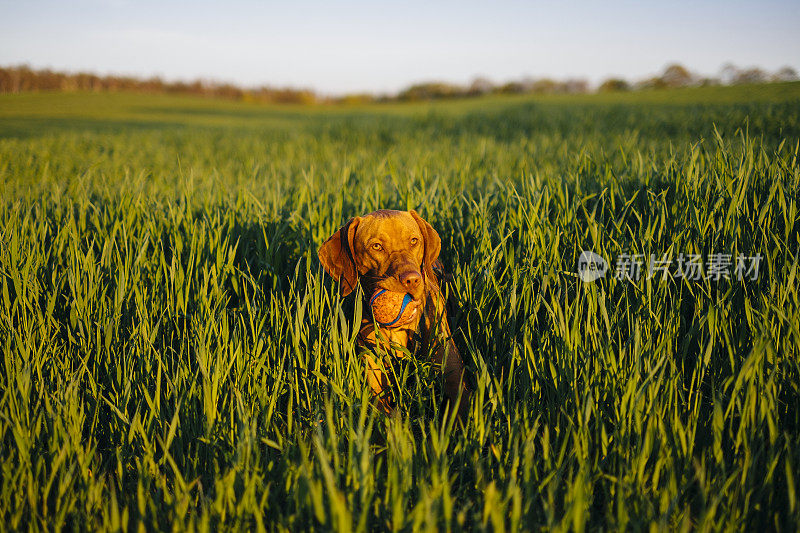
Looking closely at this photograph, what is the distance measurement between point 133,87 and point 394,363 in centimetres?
4610

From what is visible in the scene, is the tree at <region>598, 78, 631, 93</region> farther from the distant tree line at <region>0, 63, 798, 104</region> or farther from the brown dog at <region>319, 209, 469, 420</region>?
the brown dog at <region>319, 209, 469, 420</region>

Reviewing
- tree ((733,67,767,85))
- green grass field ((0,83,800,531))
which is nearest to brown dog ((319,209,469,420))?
green grass field ((0,83,800,531))

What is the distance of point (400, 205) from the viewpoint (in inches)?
132

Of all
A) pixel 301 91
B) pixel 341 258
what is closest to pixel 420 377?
pixel 341 258

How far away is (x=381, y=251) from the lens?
199 centimetres

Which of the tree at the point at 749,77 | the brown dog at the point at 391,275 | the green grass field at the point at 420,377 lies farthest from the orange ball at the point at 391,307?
the tree at the point at 749,77

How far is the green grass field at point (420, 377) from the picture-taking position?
4.75 feet

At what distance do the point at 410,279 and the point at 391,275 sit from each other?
0.15 m

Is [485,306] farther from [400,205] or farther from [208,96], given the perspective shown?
[208,96]

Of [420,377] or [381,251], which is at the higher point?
[381,251]

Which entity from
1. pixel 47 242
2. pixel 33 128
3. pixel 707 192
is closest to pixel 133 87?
pixel 33 128

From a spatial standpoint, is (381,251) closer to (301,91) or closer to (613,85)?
(613,85)

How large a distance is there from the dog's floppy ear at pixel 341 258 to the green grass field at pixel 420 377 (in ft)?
0.55

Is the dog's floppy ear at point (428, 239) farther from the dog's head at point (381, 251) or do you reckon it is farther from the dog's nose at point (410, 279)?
the dog's nose at point (410, 279)
